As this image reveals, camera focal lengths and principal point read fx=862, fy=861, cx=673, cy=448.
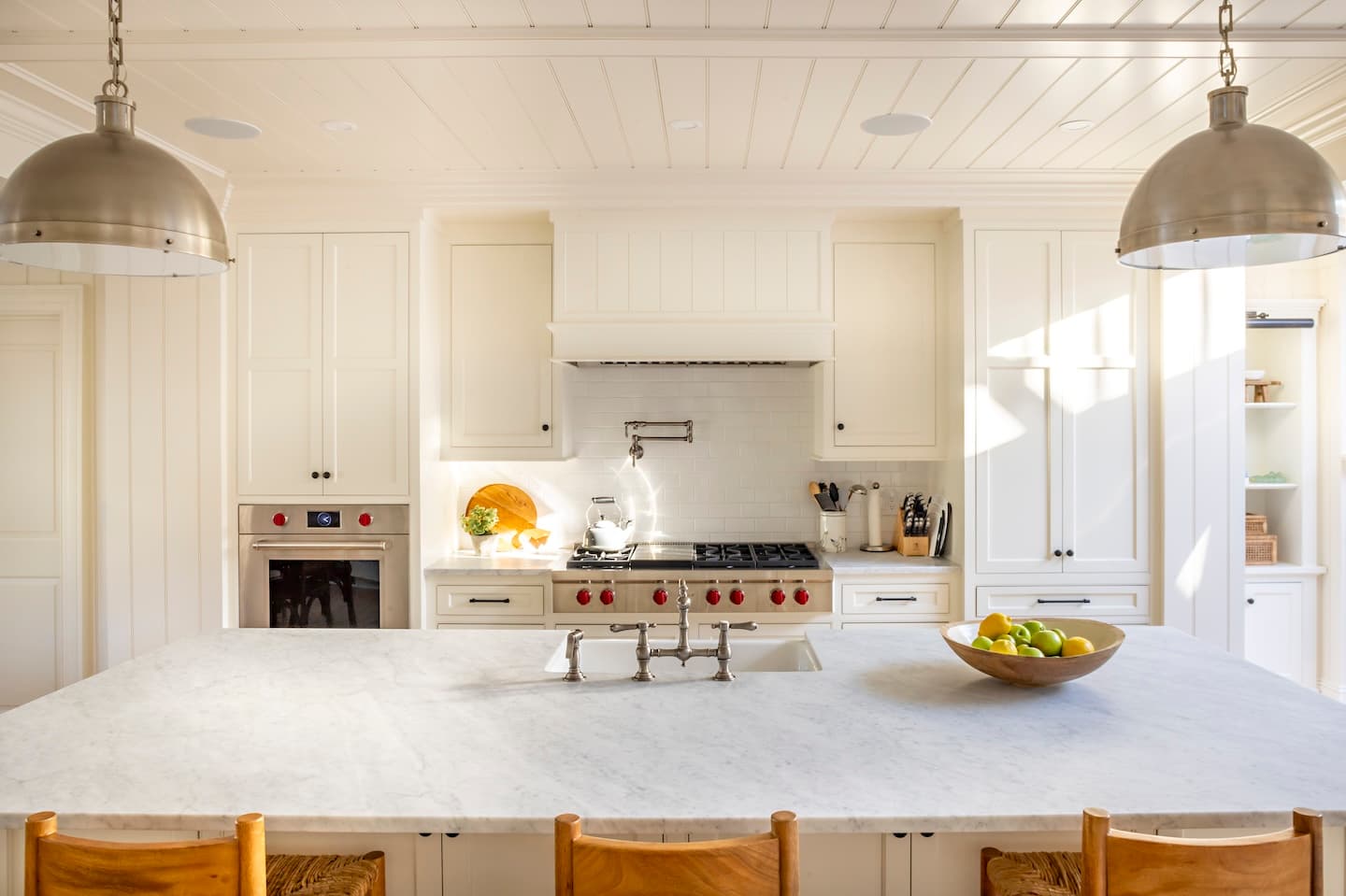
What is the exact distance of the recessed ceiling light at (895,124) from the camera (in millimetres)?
2904

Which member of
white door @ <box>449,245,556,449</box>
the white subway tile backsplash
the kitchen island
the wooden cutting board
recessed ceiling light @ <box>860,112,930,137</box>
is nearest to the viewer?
the kitchen island

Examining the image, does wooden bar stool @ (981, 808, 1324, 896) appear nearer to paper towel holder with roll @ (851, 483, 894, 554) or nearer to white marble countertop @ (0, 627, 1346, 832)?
white marble countertop @ (0, 627, 1346, 832)

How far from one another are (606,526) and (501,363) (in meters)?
0.89

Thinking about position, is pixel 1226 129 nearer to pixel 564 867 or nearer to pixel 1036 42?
pixel 1036 42

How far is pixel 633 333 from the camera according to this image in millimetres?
3789

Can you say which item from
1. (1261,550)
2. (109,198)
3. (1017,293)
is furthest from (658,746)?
(1261,550)

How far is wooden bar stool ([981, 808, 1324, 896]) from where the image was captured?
1.22 m

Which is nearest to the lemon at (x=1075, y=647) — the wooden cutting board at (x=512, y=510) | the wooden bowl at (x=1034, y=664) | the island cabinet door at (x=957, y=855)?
the wooden bowl at (x=1034, y=664)

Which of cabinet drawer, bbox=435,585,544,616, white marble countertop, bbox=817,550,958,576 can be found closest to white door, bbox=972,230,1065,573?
white marble countertop, bbox=817,550,958,576

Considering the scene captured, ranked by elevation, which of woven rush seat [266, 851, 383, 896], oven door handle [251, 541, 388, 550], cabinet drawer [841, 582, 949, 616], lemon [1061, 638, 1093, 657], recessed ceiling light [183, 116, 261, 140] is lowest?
woven rush seat [266, 851, 383, 896]

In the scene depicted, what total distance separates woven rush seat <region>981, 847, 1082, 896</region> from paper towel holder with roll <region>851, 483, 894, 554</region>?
2.59m

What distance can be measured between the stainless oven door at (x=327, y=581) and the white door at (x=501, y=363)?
613 millimetres

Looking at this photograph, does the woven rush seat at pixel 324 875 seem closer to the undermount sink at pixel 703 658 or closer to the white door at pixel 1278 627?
the undermount sink at pixel 703 658

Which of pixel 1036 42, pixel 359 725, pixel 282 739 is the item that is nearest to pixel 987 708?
pixel 359 725
